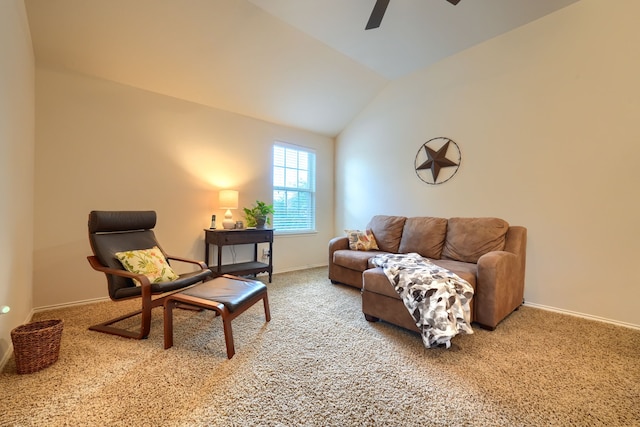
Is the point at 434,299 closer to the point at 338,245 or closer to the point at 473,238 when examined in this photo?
the point at 473,238

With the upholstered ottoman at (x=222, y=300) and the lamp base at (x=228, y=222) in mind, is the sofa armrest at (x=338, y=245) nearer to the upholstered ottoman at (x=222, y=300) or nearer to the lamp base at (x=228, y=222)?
the lamp base at (x=228, y=222)

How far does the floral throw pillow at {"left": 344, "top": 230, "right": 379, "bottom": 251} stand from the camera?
3.58m

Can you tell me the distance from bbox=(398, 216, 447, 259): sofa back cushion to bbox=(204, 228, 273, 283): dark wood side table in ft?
6.12

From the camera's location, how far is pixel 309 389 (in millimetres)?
1449

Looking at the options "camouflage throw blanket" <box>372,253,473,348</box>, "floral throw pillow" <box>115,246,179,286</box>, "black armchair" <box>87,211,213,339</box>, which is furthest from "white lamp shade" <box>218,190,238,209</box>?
"camouflage throw blanket" <box>372,253,473,348</box>

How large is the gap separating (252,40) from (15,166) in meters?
2.38

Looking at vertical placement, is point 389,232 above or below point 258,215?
below

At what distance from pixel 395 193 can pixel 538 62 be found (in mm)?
2130

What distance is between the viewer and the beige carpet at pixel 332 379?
4.14 feet

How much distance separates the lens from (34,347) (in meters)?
1.56

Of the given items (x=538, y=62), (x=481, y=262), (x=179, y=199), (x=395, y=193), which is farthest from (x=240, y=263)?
(x=538, y=62)

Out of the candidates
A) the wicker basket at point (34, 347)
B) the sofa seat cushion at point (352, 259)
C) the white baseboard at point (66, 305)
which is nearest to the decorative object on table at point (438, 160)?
the sofa seat cushion at point (352, 259)

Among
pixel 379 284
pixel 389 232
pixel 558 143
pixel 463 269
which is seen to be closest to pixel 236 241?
pixel 379 284

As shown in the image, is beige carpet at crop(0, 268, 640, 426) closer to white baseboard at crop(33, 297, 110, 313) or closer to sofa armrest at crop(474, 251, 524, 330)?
sofa armrest at crop(474, 251, 524, 330)
